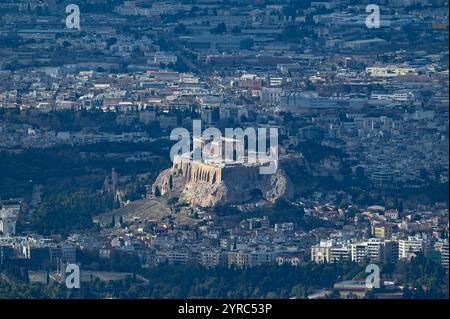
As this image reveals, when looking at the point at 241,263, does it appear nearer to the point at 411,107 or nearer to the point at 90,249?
the point at 90,249

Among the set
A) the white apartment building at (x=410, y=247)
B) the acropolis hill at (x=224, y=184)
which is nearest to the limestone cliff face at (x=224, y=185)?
the acropolis hill at (x=224, y=184)

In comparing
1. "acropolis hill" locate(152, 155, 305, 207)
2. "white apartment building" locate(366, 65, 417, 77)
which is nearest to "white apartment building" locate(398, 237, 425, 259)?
"acropolis hill" locate(152, 155, 305, 207)

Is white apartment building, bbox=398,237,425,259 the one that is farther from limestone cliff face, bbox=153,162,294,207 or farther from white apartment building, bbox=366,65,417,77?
white apartment building, bbox=366,65,417,77

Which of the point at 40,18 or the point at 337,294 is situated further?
the point at 40,18

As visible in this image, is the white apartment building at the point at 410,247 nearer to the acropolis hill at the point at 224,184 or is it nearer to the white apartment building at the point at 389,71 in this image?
the acropolis hill at the point at 224,184

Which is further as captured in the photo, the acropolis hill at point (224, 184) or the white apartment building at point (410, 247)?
the acropolis hill at point (224, 184)

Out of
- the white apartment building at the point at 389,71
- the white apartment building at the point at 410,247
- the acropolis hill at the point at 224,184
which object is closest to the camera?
the white apartment building at the point at 410,247

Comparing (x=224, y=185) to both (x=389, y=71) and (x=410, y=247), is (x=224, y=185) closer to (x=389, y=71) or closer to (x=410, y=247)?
(x=410, y=247)
